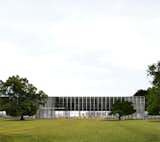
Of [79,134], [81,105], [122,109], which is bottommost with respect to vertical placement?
[79,134]

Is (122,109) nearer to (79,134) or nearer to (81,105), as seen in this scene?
(81,105)

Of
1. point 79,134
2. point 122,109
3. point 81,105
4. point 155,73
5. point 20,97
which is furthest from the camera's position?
point 81,105

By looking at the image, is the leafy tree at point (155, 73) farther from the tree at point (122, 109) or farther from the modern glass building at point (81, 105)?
the modern glass building at point (81, 105)

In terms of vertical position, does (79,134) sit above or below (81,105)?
below

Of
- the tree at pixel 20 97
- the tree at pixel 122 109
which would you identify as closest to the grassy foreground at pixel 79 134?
the tree at pixel 20 97

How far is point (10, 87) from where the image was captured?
133500 millimetres

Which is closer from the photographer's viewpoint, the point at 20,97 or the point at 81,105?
the point at 20,97

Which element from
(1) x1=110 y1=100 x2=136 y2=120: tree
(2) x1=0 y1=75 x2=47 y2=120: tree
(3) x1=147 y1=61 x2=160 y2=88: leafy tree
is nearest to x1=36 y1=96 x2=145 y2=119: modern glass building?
(1) x1=110 y1=100 x2=136 y2=120: tree

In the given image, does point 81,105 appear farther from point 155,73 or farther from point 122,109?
point 155,73

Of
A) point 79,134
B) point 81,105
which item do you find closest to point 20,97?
point 81,105

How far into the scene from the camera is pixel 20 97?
132625 millimetres

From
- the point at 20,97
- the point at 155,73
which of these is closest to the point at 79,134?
the point at 155,73

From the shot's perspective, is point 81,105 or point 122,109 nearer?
point 122,109

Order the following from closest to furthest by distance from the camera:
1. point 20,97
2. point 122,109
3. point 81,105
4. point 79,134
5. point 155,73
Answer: point 79,134 → point 155,73 → point 20,97 → point 122,109 → point 81,105
